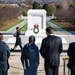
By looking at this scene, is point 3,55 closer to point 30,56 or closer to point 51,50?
point 30,56

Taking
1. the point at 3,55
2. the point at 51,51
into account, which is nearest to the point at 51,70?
the point at 51,51

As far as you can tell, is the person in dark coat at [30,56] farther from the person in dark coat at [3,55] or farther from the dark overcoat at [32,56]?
the person in dark coat at [3,55]

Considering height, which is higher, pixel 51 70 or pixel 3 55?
pixel 3 55

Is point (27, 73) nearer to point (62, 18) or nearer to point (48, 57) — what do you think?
point (48, 57)

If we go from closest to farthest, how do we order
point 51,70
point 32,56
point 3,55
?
point 3,55 → point 32,56 → point 51,70

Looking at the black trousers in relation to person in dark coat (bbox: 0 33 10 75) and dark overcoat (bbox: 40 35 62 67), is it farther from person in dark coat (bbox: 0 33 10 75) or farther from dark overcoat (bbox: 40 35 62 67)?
person in dark coat (bbox: 0 33 10 75)

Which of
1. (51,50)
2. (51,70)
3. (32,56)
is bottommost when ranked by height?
(51,70)

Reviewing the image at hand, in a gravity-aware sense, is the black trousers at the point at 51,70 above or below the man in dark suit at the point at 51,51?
below

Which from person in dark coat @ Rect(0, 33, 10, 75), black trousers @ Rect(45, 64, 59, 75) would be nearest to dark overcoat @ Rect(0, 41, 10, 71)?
person in dark coat @ Rect(0, 33, 10, 75)

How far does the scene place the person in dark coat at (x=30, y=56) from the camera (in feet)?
24.6

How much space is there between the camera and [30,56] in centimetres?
754

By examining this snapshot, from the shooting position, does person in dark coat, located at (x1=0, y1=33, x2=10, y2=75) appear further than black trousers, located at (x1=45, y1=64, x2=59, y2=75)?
No

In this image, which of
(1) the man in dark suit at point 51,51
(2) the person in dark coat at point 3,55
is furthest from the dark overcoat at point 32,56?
(2) the person in dark coat at point 3,55

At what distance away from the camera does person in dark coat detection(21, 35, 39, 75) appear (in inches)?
295
